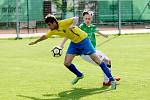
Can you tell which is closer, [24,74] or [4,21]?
[24,74]

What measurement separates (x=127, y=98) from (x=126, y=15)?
107ft

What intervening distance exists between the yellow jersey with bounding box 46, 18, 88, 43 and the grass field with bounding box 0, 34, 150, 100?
1.11 metres

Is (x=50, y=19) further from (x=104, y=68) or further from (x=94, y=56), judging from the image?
(x=104, y=68)

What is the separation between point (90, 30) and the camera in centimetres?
1079

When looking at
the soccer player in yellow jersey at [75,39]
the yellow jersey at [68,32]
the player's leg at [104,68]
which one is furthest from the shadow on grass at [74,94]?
the yellow jersey at [68,32]

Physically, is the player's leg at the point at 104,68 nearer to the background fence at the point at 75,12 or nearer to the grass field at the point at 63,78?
the grass field at the point at 63,78

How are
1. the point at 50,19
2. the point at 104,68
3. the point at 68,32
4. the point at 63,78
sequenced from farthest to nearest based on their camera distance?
the point at 63,78
the point at 104,68
the point at 68,32
the point at 50,19

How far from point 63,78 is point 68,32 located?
216 centimetres

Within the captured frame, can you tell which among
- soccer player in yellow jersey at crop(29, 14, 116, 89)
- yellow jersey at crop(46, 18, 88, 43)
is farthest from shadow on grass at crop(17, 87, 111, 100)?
yellow jersey at crop(46, 18, 88, 43)

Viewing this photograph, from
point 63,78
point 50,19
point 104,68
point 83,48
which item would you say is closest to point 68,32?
point 83,48

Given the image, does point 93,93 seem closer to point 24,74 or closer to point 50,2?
point 24,74

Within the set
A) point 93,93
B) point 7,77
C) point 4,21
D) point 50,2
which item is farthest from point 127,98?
point 50,2

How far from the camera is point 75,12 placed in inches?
1532

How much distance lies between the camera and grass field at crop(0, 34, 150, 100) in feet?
31.3
